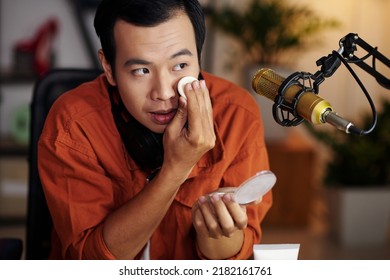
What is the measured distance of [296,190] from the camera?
257 cm

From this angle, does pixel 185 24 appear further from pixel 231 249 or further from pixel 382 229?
pixel 382 229

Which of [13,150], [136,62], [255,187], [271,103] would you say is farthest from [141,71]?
[13,150]

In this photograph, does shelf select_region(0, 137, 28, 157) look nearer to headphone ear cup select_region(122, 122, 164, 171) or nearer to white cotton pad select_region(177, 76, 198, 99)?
headphone ear cup select_region(122, 122, 164, 171)

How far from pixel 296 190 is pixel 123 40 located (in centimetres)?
178

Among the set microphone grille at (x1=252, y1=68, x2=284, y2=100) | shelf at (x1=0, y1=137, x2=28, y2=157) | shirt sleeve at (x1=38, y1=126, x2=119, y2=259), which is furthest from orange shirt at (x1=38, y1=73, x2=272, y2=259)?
shelf at (x1=0, y1=137, x2=28, y2=157)

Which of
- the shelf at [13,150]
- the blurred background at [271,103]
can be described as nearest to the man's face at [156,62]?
the blurred background at [271,103]

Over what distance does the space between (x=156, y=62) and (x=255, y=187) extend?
21 centimetres

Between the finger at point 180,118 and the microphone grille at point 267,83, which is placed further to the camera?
the finger at point 180,118

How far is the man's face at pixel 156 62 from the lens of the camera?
2.82ft

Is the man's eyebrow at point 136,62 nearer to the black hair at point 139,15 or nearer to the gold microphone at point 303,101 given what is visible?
the black hair at point 139,15

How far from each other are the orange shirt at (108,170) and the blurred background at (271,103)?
4.39ft

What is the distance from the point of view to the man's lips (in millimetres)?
881

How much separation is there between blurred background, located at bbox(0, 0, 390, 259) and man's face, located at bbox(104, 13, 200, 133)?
4.88 ft

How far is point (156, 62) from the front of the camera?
2.83ft
